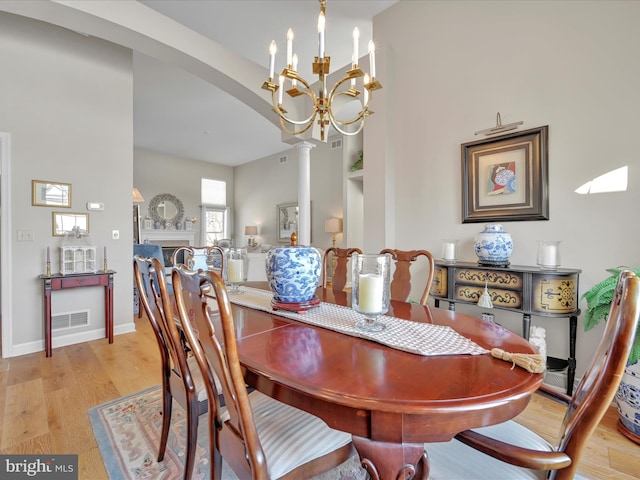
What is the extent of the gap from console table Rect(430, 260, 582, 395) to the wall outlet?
383 centimetres

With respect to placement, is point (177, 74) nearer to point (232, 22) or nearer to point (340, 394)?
point (232, 22)

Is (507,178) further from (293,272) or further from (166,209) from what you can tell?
(166,209)

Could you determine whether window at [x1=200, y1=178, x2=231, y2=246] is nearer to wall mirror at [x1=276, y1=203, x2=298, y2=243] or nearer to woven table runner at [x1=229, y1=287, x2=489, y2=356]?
wall mirror at [x1=276, y1=203, x2=298, y2=243]

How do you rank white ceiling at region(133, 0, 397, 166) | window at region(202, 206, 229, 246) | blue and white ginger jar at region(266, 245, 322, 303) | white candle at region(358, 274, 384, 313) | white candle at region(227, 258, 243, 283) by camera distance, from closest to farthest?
white candle at region(358, 274, 384, 313)
blue and white ginger jar at region(266, 245, 322, 303)
white candle at region(227, 258, 243, 283)
white ceiling at region(133, 0, 397, 166)
window at region(202, 206, 229, 246)

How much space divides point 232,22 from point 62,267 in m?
3.06

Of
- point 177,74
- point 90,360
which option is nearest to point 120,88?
point 177,74

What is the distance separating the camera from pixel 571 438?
28.7 inches

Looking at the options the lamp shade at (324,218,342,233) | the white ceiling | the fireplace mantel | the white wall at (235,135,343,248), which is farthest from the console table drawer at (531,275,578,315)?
the fireplace mantel

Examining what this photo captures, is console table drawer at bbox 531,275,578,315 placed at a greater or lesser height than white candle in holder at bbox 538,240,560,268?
lesser

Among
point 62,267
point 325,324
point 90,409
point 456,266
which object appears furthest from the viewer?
point 62,267

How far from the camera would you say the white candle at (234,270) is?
1.83 meters

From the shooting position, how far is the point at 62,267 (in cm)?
301

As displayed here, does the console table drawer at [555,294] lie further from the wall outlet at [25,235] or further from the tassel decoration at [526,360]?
the wall outlet at [25,235]

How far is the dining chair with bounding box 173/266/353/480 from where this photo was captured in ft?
2.43
